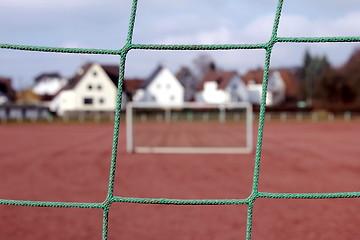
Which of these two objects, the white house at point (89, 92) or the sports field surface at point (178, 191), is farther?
the white house at point (89, 92)

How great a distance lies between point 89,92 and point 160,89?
329 centimetres

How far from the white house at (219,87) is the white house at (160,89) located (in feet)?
3.65

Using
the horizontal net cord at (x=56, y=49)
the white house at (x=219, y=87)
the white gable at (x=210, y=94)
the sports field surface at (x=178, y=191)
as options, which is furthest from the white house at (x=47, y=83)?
the horizontal net cord at (x=56, y=49)

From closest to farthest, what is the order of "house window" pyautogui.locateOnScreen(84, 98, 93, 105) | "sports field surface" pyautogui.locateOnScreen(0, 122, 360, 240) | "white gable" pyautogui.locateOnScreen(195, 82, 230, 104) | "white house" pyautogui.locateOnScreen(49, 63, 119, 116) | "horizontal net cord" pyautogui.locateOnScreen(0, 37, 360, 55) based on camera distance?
"horizontal net cord" pyautogui.locateOnScreen(0, 37, 360, 55), "sports field surface" pyautogui.locateOnScreen(0, 122, 360, 240), "white house" pyautogui.locateOnScreen(49, 63, 119, 116), "white gable" pyautogui.locateOnScreen(195, 82, 230, 104), "house window" pyautogui.locateOnScreen(84, 98, 93, 105)

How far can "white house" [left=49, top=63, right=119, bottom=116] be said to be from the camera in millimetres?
15688

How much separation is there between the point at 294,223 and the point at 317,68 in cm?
5748

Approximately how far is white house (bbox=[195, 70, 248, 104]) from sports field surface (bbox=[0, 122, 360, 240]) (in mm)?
8086

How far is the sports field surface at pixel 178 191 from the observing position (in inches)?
200

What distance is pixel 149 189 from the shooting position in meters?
7.52

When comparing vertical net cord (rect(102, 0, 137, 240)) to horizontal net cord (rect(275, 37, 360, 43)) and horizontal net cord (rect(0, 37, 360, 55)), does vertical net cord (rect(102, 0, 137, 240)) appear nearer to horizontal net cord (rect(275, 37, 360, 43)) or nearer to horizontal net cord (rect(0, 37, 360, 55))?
horizontal net cord (rect(0, 37, 360, 55))

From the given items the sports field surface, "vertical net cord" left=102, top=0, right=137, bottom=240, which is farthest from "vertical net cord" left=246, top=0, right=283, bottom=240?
the sports field surface

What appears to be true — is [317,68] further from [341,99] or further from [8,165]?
[8,165]

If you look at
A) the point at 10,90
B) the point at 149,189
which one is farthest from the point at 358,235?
the point at 10,90

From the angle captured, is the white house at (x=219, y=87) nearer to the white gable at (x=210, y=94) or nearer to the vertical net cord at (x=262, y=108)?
the white gable at (x=210, y=94)
